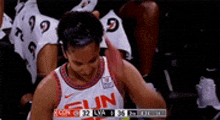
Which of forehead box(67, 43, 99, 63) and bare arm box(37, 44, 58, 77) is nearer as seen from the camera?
forehead box(67, 43, 99, 63)

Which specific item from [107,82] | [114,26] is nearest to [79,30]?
[107,82]

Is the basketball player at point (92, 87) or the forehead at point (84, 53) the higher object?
the forehead at point (84, 53)

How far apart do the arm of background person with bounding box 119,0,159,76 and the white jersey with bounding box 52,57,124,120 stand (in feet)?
0.61

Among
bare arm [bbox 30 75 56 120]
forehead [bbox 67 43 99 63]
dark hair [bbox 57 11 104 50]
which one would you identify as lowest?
bare arm [bbox 30 75 56 120]

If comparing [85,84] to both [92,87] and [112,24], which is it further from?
[112,24]

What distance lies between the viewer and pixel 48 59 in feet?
2.40

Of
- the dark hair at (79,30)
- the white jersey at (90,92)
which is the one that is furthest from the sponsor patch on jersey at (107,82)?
the dark hair at (79,30)

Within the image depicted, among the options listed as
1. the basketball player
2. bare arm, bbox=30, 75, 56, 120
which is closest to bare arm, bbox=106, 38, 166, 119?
the basketball player

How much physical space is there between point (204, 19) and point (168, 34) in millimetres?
136

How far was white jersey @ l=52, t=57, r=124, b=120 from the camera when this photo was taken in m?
0.59

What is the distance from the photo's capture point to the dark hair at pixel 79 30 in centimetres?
52

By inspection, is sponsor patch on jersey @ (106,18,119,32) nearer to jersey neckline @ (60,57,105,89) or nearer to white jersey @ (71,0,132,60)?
white jersey @ (71,0,132,60)

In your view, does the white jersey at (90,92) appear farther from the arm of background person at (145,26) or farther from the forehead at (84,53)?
the arm of background person at (145,26)

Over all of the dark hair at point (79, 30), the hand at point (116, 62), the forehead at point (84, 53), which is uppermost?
the dark hair at point (79, 30)
